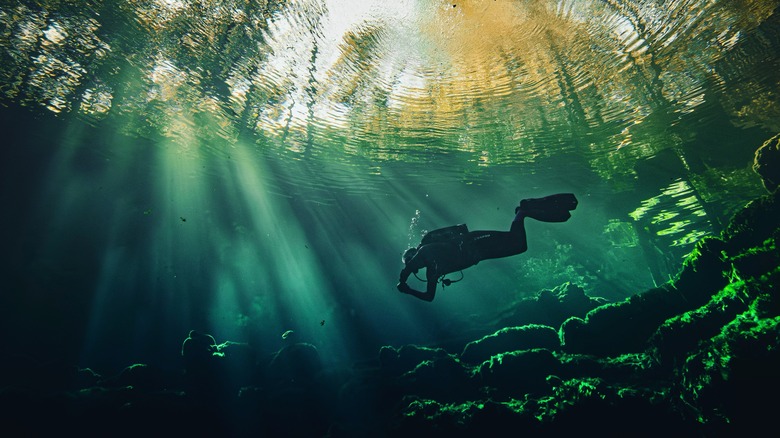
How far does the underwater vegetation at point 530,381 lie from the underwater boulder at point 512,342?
43mm

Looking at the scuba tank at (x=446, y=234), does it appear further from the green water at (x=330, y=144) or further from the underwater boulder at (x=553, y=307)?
the underwater boulder at (x=553, y=307)

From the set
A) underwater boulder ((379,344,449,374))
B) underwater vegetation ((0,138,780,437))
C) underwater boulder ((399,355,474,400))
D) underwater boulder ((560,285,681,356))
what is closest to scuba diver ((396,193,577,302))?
underwater vegetation ((0,138,780,437))

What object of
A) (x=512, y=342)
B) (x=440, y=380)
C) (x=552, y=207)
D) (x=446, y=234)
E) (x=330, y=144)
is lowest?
(x=440, y=380)

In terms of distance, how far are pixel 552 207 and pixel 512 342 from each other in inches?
298

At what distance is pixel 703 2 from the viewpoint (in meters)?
6.80

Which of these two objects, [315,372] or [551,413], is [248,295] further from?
[551,413]

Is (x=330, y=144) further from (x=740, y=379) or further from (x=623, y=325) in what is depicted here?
(x=740, y=379)

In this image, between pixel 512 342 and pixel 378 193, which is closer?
pixel 512 342

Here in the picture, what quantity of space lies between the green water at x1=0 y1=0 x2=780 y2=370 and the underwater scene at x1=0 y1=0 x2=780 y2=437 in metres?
0.10

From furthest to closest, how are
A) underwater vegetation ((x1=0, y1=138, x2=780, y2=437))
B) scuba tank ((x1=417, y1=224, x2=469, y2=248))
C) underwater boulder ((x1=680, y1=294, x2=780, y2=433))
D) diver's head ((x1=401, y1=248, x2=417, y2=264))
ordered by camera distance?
diver's head ((x1=401, y1=248, x2=417, y2=264))
scuba tank ((x1=417, y1=224, x2=469, y2=248))
underwater vegetation ((x1=0, y1=138, x2=780, y2=437))
underwater boulder ((x1=680, y1=294, x2=780, y2=433))

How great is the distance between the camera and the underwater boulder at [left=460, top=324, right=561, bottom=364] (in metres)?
10.9

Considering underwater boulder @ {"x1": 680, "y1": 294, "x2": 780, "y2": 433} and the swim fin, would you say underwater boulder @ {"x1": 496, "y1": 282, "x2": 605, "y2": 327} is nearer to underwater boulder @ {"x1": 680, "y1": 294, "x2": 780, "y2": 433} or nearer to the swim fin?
underwater boulder @ {"x1": 680, "y1": 294, "x2": 780, "y2": 433}

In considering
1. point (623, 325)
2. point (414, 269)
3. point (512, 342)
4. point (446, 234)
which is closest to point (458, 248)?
point (446, 234)

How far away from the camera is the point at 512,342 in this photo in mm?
11258
